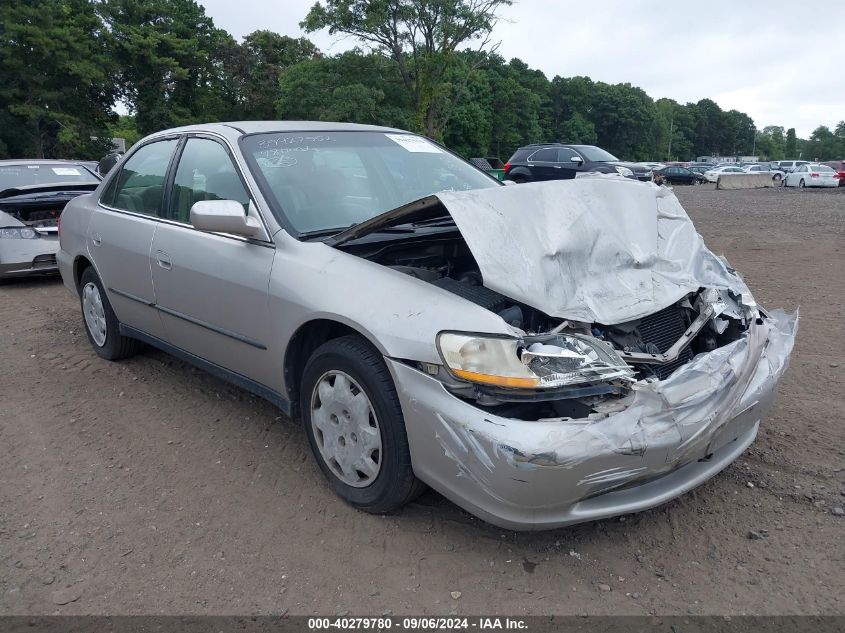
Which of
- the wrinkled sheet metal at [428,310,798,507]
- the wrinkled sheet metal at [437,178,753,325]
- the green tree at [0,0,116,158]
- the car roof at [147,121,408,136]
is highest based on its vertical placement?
the green tree at [0,0,116,158]

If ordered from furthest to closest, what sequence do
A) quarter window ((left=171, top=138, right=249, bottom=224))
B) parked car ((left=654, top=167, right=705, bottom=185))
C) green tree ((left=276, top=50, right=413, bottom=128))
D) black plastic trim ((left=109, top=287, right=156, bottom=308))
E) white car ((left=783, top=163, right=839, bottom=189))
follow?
parked car ((left=654, top=167, right=705, bottom=185)), green tree ((left=276, top=50, right=413, bottom=128)), white car ((left=783, top=163, right=839, bottom=189)), black plastic trim ((left=109, top=287, right=156, bottom=308)), quarter window ((left=171, top=138, right=249, bottom=224))

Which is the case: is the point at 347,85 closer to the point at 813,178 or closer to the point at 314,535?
the point at 813,178

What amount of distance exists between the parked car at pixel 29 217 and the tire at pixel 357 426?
18.9 feet

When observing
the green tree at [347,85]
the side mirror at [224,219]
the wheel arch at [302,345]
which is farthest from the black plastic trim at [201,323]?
the green tree at [347,85]

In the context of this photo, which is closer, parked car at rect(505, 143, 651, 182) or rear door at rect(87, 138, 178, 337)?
rear door at rect(87, 138, 178, 337)

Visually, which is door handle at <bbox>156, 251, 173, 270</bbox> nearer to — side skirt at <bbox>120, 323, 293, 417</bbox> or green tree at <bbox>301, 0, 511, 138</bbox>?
side skirt at <bbox>120, 323, 293, 417</bbox>

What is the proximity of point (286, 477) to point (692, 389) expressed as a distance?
1910mm

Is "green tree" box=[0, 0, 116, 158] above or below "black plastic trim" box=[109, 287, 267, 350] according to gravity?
above

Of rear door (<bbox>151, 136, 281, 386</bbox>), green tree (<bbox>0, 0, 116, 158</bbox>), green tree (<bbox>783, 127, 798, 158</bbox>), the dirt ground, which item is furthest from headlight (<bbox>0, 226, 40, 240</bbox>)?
green tree (<bbox>783, 127, 798, 158</bbox>)

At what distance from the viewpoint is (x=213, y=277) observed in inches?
131

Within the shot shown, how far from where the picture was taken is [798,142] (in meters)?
128

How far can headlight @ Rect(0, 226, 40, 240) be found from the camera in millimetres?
7120

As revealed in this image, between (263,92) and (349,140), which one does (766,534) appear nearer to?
(349,140)

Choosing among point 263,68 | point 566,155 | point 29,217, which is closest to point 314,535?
point 29,217
